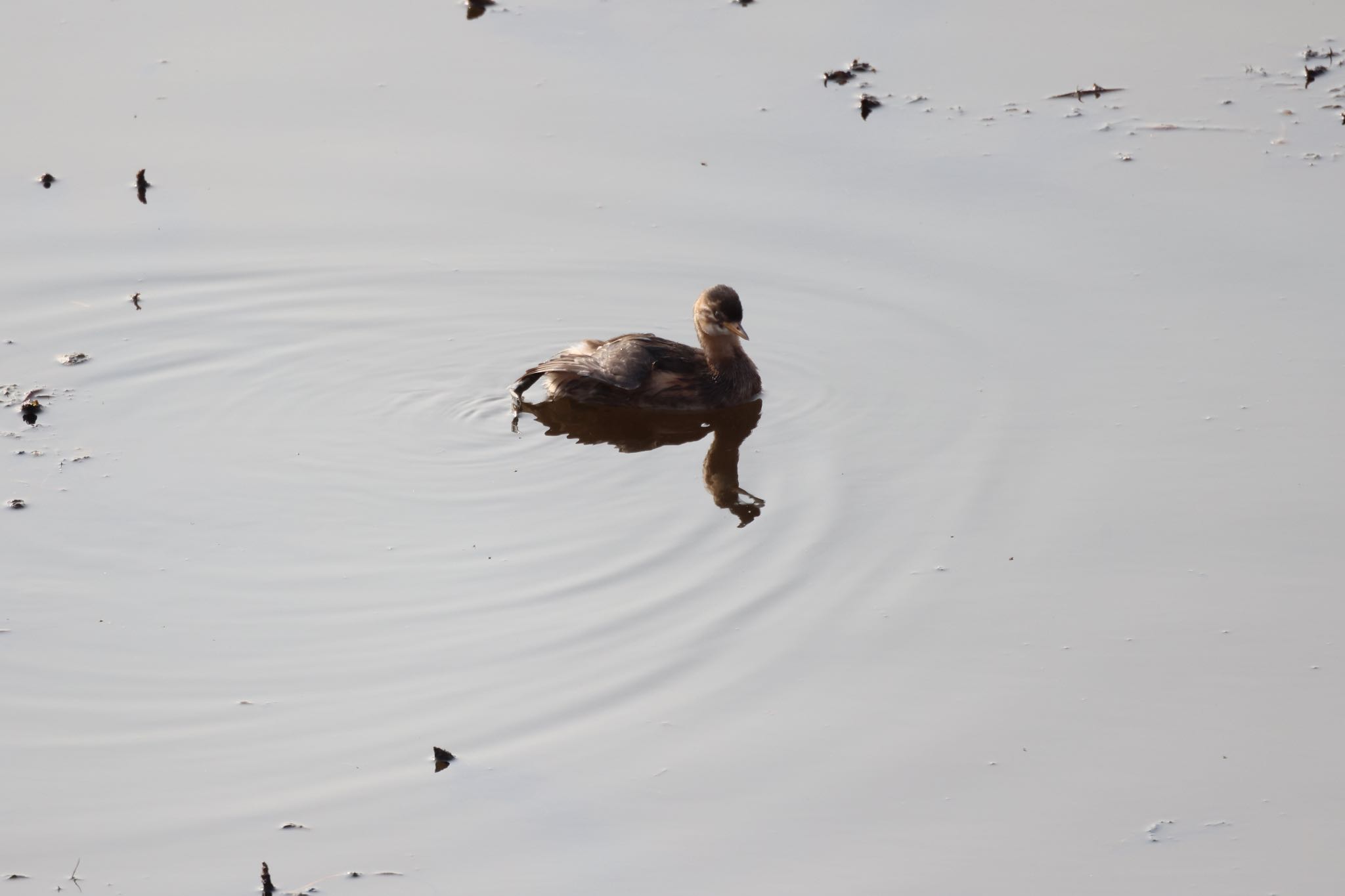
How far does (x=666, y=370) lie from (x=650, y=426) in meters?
0.33

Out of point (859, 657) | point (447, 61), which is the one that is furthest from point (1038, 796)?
point (447, 61)

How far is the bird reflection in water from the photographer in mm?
9672

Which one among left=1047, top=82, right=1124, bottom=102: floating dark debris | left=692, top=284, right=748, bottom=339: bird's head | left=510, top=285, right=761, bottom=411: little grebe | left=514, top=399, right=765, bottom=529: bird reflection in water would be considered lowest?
left=514, top=399, right=765, bottom=529: bird reflection in water

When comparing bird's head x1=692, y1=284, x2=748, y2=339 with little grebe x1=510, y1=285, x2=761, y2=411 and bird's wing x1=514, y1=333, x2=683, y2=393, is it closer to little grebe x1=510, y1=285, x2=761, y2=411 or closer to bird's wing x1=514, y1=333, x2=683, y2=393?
little grebe x1=510, y1=285, x2=761, y2=411

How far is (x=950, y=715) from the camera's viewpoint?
6.91 metres

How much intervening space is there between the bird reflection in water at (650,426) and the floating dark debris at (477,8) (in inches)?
203

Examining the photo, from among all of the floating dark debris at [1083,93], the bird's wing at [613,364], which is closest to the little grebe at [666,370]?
the bird's wing at [613,364]

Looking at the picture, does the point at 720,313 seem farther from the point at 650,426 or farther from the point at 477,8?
the point at 477,8

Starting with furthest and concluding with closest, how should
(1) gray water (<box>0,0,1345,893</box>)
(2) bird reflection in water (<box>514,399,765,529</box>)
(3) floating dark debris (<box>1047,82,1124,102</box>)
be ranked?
(3) floating dark debris (<box>1047,82,1124,102</box>) < (2) bird reflection in water (<box>514,399,765,529</box>) < (1) gray water (<box>0,0,1345,893</box>)

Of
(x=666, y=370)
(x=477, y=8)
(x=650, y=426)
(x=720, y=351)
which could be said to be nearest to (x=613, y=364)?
(x=666, y=370)

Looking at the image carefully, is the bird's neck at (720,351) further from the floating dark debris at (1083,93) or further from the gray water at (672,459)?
the floating dark debris at (1083,93)

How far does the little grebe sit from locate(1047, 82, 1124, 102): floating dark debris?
369 centimetres

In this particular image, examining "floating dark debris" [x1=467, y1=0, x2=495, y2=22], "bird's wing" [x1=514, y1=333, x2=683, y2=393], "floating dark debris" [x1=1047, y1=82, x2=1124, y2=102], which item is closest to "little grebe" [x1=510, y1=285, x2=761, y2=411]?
"bird's wing" [x1=514, y1=333, x2=683, y2=393]

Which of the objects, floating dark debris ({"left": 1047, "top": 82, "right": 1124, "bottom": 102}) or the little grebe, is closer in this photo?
the little grebe
